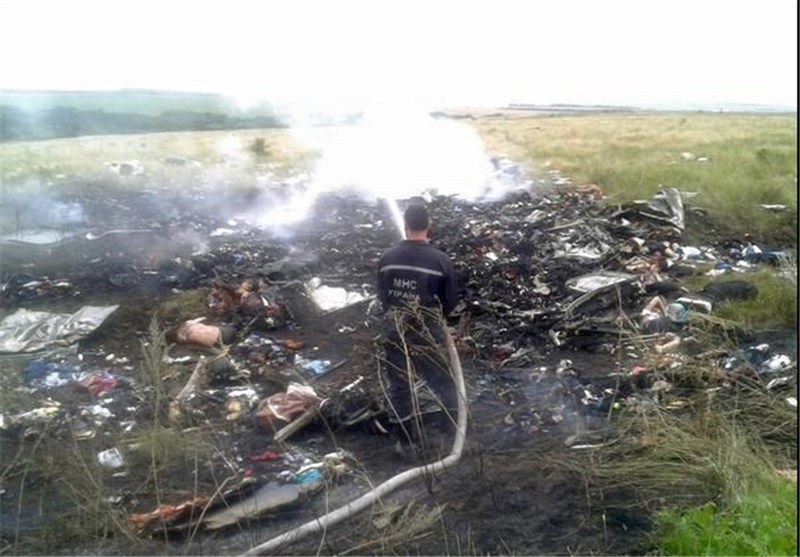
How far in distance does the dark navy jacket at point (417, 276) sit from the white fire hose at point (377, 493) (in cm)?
38

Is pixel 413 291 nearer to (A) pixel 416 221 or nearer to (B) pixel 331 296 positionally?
(A) pixel 416 221

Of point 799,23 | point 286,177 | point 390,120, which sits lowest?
point 286,177

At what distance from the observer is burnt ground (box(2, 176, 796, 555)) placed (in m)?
3.32

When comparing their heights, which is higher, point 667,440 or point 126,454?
point 667,440

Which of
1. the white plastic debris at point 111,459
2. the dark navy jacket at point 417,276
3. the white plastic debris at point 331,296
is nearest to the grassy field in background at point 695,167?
the white plastic debris at point 331,296

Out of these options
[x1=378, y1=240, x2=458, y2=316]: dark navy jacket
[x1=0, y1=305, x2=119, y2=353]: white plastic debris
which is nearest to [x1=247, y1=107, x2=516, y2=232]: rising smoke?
[x1=0, y1=305, x2=119, y2=353]: white plastic debris

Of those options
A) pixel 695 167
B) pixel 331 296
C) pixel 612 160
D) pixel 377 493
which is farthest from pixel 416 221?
pixel 612 160

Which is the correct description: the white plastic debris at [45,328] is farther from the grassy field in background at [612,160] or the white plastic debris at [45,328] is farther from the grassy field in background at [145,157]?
the grassy field in background at [612,160]

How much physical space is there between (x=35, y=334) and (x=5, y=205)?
5.63 meters

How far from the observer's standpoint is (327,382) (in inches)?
210

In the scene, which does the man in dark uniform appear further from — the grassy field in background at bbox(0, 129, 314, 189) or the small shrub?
the grassy field in background at bbox(0, 129, 314, 189)

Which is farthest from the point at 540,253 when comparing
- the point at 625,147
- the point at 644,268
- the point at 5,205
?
the point at 625,147

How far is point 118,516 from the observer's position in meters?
3.48

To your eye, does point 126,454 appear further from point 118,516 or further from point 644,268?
point 644,268
